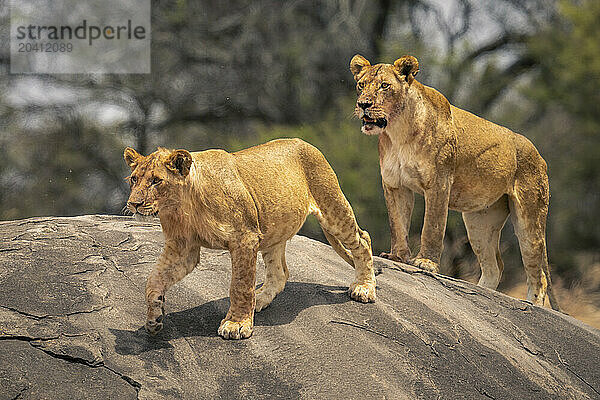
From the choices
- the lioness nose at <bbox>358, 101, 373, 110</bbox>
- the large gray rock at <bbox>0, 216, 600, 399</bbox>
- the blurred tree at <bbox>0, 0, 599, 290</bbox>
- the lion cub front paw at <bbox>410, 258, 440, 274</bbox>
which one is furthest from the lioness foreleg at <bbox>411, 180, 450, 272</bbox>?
the blurred tree at <bbox>0, 0, 599, 290</bbox>

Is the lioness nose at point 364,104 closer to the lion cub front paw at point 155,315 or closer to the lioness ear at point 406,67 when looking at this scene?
the lioness ear at point 406,67

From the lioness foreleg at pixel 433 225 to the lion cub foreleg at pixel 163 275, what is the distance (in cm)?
264

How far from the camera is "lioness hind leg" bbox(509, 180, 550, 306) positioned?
7.00 m

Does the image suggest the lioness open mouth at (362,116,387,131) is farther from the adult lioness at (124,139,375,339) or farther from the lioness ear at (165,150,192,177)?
the lioness ear at (165,150,192,177)

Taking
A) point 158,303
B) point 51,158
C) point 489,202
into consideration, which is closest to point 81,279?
point 158,303

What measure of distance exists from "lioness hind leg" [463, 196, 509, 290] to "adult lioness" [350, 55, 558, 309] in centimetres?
2

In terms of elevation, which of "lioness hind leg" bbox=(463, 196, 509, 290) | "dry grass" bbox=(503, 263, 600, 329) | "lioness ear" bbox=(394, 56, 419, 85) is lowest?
"dry grass" bbox=(503, 263, 600, 329)

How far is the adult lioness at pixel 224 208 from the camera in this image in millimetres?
3938

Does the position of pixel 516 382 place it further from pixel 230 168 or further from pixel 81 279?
pixel 81 279

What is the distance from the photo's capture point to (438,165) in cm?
615

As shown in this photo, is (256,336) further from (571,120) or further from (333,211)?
(571,120)

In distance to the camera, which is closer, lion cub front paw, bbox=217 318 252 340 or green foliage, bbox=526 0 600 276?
lion cub front paw, bbox=217 318 252 340

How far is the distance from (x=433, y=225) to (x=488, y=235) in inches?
58.4

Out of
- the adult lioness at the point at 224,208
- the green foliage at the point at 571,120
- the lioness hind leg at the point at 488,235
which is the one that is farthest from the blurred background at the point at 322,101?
the adult lioness at the point at 224,208
